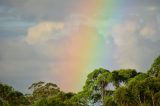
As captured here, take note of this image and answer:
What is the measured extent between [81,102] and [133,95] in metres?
23.6

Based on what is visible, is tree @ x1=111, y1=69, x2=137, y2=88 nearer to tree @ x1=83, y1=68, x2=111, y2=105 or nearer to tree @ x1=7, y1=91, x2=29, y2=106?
tree @ x1=83, y1=68, x2=111, y2=105

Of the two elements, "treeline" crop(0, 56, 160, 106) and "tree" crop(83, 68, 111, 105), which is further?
A: "tree" crop(83, 68, 111, 105)

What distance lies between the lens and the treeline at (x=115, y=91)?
99688mm

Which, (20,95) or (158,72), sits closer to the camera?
(158,72)

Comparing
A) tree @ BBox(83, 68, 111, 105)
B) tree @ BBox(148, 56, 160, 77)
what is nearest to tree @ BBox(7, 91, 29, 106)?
tree @ BBox(83, 68, 111, 105)

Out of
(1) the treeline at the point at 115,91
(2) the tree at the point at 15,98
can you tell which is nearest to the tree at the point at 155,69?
(1) the treeline at the point at 115,91

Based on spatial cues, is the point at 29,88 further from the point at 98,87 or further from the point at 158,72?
the point at 158,72

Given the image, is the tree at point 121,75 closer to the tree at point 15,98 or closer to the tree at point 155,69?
the tree at point 155,69

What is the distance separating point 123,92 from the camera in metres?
101

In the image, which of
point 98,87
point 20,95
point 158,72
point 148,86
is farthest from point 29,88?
point 148,86

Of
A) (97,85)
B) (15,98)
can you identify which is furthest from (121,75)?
(15,98)

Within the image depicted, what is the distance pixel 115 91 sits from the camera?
104 meters

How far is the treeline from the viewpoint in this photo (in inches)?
3925

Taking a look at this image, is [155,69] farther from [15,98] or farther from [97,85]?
[15,98]
